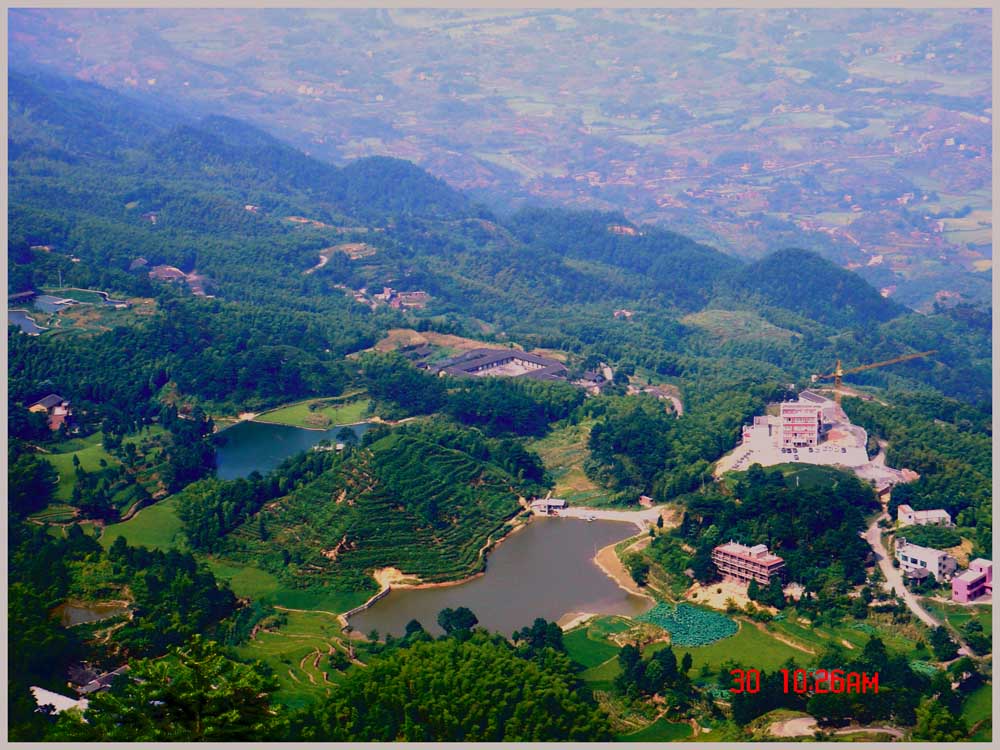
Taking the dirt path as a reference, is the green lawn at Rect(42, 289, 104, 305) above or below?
below

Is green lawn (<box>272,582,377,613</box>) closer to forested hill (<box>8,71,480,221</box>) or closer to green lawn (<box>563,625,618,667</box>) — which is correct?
green lawn (<box>563,625,618,667</box>)

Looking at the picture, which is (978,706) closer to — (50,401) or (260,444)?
(260,444)

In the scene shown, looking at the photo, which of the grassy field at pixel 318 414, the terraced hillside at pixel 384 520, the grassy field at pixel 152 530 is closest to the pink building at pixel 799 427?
the terraced hillside at pixel 384 520

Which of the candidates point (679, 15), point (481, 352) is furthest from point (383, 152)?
point (481, 352)

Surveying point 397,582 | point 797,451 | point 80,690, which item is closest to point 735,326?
point 797,451

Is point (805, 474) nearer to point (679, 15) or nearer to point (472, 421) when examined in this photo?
point (472, 421)
